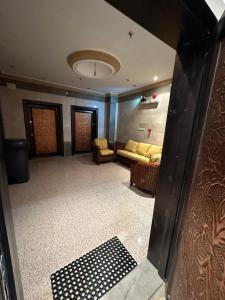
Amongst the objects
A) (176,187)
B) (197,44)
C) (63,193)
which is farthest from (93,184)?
(197,44)

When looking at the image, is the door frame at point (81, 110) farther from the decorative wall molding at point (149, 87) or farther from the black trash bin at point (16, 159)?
the black trash bin at point (16, 159)

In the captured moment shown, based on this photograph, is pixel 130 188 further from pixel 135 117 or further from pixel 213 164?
pixel 135 117

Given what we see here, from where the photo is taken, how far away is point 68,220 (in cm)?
187

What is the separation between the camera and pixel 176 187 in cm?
102

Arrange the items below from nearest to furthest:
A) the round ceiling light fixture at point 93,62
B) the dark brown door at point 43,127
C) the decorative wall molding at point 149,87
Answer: the round ceiling light fixture at point 93,62, the decorative wall molding at point 149,87, the dark brown door at point 43,127

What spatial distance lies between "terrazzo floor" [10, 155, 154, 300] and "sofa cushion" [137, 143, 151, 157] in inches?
47.0

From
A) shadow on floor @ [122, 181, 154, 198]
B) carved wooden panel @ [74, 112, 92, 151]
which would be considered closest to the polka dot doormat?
shadow on floor @ [122, 181, 154, 198]

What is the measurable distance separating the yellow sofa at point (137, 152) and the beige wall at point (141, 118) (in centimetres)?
27

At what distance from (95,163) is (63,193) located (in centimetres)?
203

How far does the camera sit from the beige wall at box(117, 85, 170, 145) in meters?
3.83

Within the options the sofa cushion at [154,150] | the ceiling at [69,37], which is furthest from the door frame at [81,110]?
the sofa cushion at [154,150]

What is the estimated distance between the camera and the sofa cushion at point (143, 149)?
160 inches

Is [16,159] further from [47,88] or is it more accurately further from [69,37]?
[47,88]

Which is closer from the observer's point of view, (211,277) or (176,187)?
(211,277)
